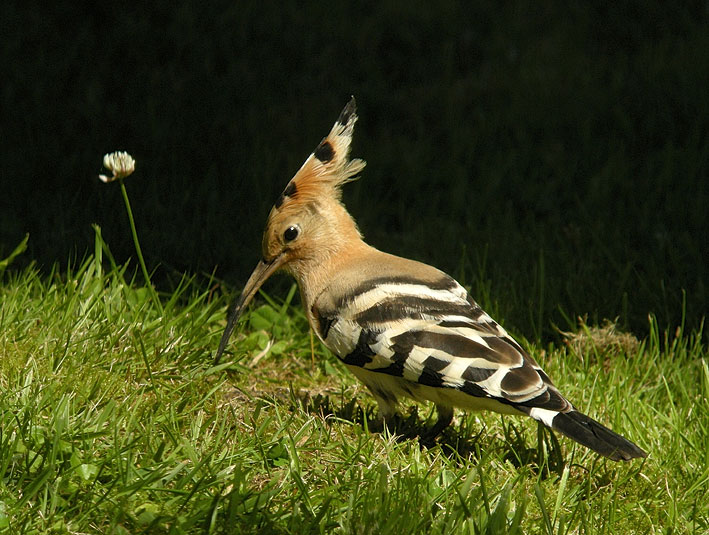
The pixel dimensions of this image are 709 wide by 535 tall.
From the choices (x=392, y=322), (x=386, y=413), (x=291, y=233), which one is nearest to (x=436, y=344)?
(x=392, y=322)

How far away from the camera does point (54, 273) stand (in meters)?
3.68

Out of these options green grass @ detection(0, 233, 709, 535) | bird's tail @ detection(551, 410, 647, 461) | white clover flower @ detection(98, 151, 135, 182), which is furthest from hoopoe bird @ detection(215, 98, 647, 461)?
white clover flower @ detection(98, 151, 135, 182)

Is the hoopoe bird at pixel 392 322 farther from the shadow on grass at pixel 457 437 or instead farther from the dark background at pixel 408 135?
the dark background at pixel 408 135

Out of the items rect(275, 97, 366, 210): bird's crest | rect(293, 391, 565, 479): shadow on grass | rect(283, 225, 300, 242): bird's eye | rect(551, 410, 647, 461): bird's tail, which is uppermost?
rect(275, 97, 366, 210): bird's crest

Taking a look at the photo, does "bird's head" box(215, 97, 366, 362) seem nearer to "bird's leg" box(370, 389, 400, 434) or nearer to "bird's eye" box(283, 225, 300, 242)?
"bird's eye" box(283, 225, 300, 242)

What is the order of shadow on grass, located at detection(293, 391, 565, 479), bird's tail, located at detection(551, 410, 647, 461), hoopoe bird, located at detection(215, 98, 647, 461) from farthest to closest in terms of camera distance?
shadow on grass, located at detection(293, 391, 565, 479) → hoopoe bird, located at detection(215, 98, 647, 461) → bird's tail, located at detection(551, 410, 647, 461)

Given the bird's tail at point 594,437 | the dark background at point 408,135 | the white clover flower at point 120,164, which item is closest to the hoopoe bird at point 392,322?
the bird's tail at point 594,437

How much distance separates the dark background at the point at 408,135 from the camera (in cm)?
417

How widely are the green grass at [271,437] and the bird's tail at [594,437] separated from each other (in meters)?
0.14

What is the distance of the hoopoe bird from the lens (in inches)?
109

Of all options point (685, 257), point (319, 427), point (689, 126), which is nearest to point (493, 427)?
point (319, 427)

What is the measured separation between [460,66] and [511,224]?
6.27 ft

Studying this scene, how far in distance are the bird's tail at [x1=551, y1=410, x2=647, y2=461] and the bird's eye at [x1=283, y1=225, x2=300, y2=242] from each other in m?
1.18

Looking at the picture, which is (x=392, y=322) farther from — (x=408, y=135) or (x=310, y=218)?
(x=408, y=135)
